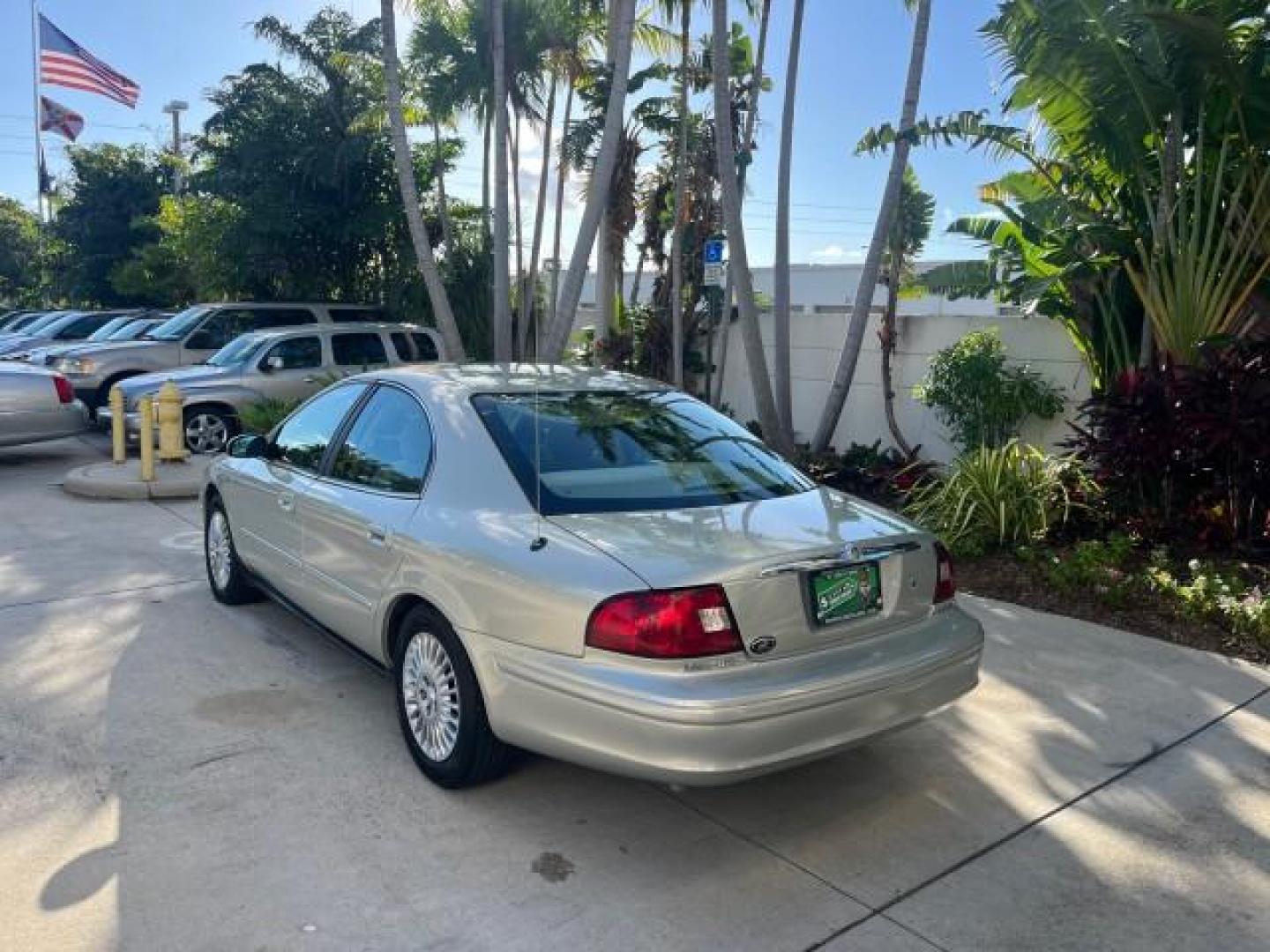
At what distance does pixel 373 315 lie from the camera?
15.4 m

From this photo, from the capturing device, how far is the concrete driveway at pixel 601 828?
9.62 ft

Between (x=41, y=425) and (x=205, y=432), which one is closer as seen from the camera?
(x=41, y=425)

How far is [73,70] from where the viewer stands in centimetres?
2358

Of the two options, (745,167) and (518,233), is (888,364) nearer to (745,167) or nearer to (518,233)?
(745,167)

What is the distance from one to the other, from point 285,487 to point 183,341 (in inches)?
407

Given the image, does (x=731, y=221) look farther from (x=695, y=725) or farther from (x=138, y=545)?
(x=695, y=725)

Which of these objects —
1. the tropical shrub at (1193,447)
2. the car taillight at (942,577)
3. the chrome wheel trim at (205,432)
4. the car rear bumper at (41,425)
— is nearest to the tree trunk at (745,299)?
the tropical shrub at (1193,447)

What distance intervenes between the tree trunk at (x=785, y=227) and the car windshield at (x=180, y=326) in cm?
875

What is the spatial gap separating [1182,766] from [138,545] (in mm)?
6874

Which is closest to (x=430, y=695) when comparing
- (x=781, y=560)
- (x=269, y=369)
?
(x=781, y=560)

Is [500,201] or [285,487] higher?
[500,201]

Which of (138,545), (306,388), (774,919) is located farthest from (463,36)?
(774,919)

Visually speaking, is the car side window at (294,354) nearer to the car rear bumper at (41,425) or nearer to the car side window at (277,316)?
the car rear bumper at (41,425)

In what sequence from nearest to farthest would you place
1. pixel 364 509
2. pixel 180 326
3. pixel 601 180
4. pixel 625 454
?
1. pixel 625 454
2. pixel 364 509
3. pixel 601 180
4. pixel 180 326
